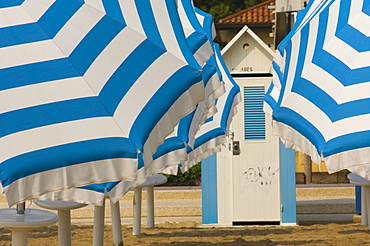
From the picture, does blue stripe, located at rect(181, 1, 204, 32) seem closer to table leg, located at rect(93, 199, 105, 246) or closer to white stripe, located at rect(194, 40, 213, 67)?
white stripe, located at rect(194, 40, 213, 67)

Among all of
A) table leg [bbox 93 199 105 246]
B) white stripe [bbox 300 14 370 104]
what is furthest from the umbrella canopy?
table leg [bbox 93 199 105 246]

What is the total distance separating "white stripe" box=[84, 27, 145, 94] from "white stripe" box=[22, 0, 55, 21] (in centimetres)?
39

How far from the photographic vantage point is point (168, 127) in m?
3.88

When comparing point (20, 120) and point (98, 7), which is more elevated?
point (98, 7)

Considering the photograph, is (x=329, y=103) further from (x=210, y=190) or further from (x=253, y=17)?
(x=253, y=17)

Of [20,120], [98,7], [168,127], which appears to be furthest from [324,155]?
[20,120]

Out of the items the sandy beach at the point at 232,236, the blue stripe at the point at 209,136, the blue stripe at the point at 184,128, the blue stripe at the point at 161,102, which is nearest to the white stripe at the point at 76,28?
the blue stripe at the point at 161,102

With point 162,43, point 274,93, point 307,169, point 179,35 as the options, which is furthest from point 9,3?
point 307,169

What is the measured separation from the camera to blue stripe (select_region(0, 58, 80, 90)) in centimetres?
340

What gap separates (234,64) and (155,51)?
8.32m

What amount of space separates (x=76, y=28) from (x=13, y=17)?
343 millimetres

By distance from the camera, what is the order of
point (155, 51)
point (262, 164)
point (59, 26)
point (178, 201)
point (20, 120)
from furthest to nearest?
point (178, 201) → point (262, 164) → point (155, 51) → point (59, 26) → point (20, 120)

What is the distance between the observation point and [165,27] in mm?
4523

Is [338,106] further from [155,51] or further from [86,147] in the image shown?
[86,147]
